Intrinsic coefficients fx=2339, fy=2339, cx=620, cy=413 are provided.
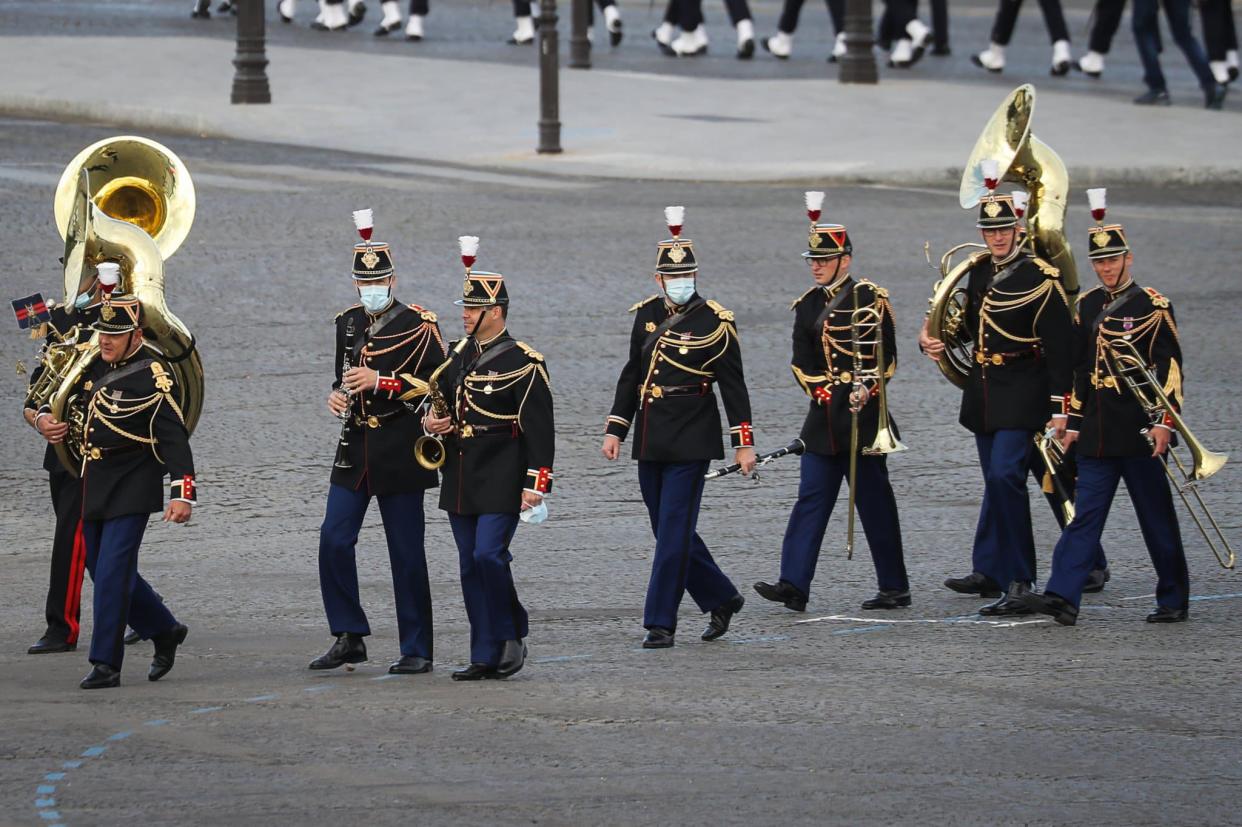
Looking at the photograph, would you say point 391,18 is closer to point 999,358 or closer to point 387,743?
point 999,358

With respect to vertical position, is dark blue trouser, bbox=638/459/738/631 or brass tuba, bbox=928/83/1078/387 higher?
brass tuba, bbox=928/83/1078/387

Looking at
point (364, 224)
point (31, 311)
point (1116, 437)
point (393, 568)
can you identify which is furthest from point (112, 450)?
point (1116, 437)

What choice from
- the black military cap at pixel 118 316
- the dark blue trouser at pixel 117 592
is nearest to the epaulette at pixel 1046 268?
the black military cap at pixel 118 316

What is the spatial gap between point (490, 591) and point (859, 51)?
1967 centimetres

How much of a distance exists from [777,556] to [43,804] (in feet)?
16.5

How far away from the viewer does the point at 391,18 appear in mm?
33281

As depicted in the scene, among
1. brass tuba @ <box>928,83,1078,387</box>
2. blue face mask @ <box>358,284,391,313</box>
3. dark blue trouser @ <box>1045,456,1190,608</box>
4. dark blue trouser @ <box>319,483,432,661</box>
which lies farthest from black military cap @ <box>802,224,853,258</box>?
dark blue trouser @ <box>319,483,432,661</box>

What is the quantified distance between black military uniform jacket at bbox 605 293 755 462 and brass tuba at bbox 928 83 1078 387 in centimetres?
137

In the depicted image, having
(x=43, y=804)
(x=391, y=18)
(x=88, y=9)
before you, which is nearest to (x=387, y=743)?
(x=43, y=804)

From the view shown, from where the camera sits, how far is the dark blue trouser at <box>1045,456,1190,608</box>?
34.6 ft

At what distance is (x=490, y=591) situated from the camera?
961cm

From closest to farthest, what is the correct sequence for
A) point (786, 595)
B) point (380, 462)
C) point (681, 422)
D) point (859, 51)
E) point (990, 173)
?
point (380, 462) < point (681, 422) < point (786, 595) < point (990, 173) < point (859, 51)

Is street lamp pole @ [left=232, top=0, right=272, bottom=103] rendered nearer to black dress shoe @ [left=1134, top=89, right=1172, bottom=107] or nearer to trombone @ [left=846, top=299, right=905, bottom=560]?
black dress shoe @ [left=1134, top=89, right=1172, bottom=107]

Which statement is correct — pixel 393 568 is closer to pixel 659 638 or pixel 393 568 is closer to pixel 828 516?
pixel 659 638
